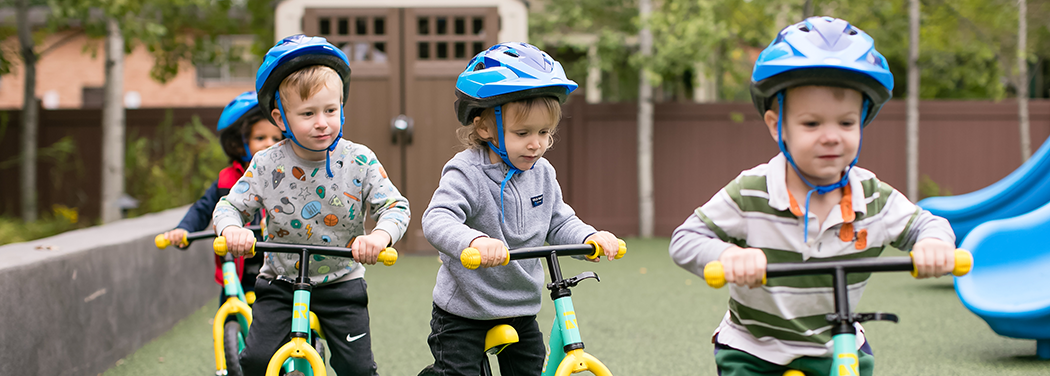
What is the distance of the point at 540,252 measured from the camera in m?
2.50

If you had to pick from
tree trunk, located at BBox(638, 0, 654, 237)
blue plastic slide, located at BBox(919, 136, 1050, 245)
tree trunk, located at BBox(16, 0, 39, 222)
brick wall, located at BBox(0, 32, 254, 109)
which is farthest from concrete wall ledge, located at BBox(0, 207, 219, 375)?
brick wall, located at BBox(0, 32, 254, 109)

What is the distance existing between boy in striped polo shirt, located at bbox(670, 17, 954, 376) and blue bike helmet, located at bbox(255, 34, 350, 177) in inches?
63.1

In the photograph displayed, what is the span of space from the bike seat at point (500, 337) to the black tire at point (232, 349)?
67.5 inches

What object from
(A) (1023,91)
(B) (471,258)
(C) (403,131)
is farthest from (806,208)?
(A) (1023,91)

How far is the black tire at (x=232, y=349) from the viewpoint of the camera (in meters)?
4.12

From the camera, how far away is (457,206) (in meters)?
2.80

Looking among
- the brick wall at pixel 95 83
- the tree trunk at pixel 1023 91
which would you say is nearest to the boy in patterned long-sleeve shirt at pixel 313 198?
the tree trunk at pixel 1023 91

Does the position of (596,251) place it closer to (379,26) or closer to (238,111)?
(238,111)

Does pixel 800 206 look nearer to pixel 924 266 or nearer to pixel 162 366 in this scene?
pixel 924 266

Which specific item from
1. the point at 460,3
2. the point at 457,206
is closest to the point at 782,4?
the point at 460,3

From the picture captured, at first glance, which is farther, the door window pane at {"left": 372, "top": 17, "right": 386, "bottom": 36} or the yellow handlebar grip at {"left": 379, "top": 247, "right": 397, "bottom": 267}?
the door window pane at {"left": 372, "top": 17, "right": 386, "bottom": 36}

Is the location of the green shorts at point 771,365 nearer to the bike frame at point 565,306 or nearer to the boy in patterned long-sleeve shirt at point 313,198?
the bike frame at point 565,306

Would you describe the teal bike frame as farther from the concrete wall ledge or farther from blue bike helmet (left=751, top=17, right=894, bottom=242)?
the concrete wall ledge

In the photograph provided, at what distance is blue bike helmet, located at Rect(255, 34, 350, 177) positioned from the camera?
3090mm
